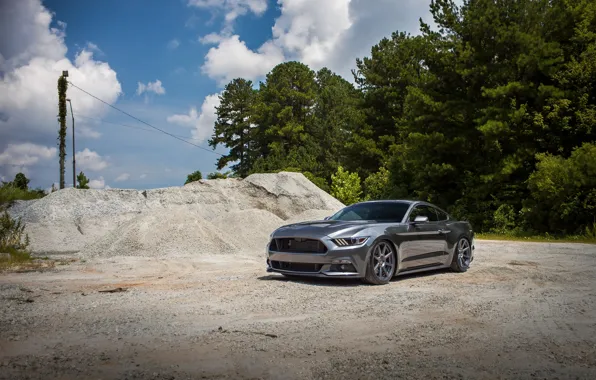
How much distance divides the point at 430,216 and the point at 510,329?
516 cm

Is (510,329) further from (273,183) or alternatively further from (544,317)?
(273,183)

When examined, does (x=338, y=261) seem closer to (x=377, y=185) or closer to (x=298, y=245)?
(x=298, y=245)

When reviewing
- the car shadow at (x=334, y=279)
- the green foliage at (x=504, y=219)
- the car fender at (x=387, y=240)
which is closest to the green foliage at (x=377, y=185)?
the green foliage at (x=504, y=219)

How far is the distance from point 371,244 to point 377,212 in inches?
65.1

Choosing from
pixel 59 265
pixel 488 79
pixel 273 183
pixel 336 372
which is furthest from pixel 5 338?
pixel 488 79

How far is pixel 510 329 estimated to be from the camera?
5.61 meters

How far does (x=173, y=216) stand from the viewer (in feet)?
60.8

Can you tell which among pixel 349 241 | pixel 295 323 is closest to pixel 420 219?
pixel 349 241

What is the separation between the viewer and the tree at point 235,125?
6800cm

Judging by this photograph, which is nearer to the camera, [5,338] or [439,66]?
[5,338]

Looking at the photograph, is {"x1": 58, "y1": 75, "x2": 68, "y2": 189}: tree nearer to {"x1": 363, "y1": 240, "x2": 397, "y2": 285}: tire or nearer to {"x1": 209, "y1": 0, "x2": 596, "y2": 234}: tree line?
{"x1": 209, "y1": 0, "x2": 596, "y2": 234}: tree line

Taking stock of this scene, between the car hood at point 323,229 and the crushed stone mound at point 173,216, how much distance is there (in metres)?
7.84

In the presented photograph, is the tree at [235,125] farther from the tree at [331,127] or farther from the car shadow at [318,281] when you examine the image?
the car shadow at [318,281]

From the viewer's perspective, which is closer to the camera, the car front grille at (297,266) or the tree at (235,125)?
the car front grille at (297,266)
